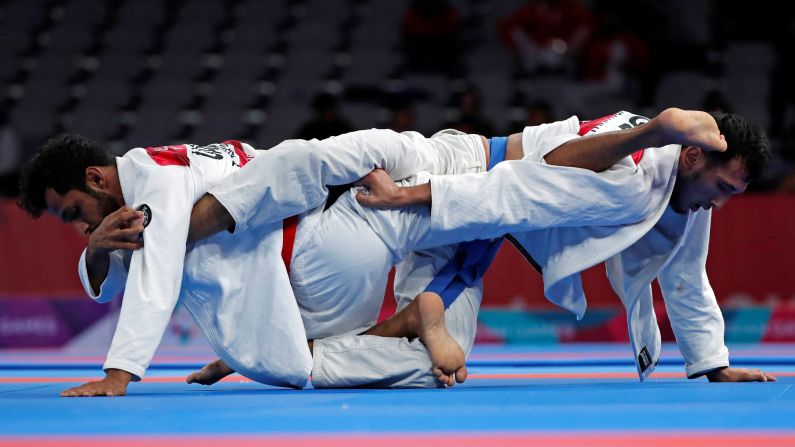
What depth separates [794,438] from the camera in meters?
1.74

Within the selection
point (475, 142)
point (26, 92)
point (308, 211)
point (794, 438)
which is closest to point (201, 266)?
point (308, 211)

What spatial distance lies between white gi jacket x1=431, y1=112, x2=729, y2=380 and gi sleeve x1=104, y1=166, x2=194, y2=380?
0.77 meters

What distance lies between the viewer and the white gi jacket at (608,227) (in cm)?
303

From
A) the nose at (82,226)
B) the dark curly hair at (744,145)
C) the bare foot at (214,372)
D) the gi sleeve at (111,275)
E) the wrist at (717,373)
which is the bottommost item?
the bare foot at (214,372)

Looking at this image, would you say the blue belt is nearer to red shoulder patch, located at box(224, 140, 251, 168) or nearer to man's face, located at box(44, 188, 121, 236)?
red shoulder patch, located at box(224, 140, 251, 168)

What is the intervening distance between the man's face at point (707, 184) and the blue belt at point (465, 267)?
618 millimetres

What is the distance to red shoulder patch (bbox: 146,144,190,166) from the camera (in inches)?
119

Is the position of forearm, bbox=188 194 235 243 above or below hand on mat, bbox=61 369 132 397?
above

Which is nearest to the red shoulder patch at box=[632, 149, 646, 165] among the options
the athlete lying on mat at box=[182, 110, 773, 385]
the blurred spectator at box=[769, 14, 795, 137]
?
the athlete lying on mat at box=[182, 110, 773, 385]

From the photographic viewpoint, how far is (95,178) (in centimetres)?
303

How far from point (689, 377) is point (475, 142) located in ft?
3.50

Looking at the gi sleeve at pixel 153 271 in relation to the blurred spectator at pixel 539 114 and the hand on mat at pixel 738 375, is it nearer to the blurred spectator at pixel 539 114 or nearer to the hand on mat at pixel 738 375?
the hand on mat at pixel 738 375

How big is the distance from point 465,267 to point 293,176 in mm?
727

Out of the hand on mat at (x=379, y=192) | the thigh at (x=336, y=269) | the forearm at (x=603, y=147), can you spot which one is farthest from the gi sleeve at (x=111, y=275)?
the forearm at (x=603, y=147)
